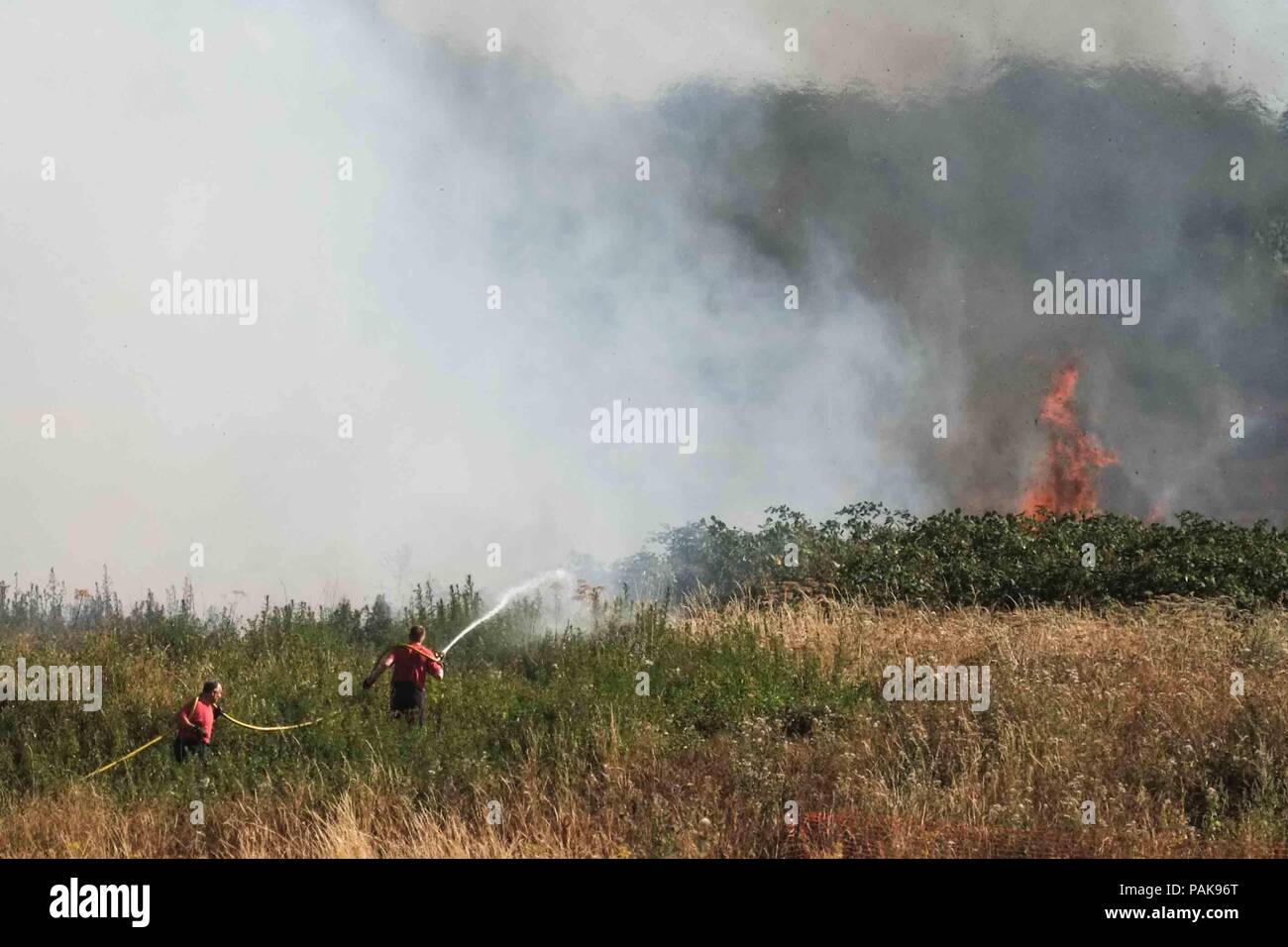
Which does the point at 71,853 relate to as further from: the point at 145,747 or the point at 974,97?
the point at 974,97

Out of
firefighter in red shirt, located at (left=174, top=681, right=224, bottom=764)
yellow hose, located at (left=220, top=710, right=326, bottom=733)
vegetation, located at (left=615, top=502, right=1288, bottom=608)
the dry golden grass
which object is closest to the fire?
vegetation, located at (left=615, top=502, right=1288, bottom=608)

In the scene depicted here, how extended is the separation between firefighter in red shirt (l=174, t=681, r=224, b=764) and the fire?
1687cm

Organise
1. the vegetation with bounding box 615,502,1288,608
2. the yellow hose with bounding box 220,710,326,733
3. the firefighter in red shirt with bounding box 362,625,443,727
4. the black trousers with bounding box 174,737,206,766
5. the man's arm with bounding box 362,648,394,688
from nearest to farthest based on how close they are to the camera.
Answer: the black trousers with bounding box 174,737,206,766 < the man's arm with bounding box 362,648,394,688 < the yellow hose with bounding box 220,710,326,733 < the firefighter in red shirt with bounding box 362,625,443,727 < the vegetation with bounding box 615,502,1288,608

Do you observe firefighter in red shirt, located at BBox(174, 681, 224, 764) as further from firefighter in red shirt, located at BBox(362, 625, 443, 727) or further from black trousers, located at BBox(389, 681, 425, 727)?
black trousers, located at BBox(389, 681, 425, 727)

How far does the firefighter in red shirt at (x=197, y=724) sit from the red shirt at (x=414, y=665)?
1.82 m

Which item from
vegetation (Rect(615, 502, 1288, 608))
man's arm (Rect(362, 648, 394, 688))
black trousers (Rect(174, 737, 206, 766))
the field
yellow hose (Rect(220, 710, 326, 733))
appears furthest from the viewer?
vegetation (Rect(615, 502, 1288, 608))

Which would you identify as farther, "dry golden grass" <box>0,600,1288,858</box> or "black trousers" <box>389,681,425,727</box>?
"black trousers" <box>389,681,425,727</box>

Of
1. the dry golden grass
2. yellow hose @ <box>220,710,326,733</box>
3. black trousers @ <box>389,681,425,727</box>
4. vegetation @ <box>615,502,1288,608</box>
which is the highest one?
vegetation @ <box>615,502,1288,608</box>

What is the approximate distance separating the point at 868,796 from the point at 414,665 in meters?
5.18

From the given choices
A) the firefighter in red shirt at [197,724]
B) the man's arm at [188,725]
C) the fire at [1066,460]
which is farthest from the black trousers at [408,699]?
the fire at [1066,460]

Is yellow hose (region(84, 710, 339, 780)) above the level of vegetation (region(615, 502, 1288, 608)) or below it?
below

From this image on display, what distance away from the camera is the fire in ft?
84.8

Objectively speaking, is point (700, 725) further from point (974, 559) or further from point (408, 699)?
point (974, 559)

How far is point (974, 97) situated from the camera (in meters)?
25.1
